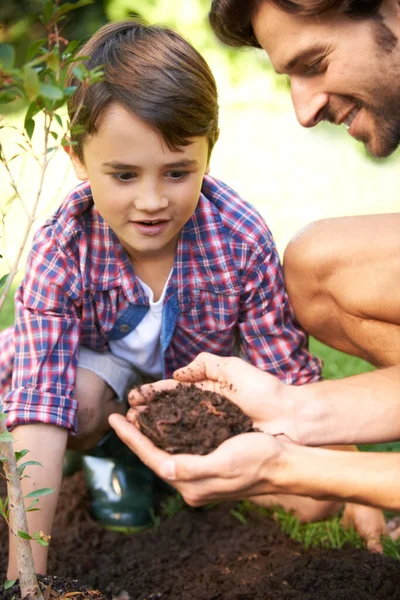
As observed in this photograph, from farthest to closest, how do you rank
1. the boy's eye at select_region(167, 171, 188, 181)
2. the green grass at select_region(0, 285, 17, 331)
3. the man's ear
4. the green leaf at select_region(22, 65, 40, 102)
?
the green grass at select_region(0, 285, 17, 331) → the man's ear → the boy's eye at select_region(167, 171, 188, 181) → the green leaf at select_region(22, 65, 40, 102)

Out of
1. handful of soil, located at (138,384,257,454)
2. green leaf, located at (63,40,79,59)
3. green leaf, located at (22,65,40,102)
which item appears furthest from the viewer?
handful of soil, located at (138,384,257,454)

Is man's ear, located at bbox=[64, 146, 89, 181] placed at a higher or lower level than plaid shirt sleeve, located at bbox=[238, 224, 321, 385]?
higher

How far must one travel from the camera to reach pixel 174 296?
2.49 metres

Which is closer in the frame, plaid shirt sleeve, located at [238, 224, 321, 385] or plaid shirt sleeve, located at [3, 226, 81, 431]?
plaid shirt sleeve, located at [3, 226, 81, 431]

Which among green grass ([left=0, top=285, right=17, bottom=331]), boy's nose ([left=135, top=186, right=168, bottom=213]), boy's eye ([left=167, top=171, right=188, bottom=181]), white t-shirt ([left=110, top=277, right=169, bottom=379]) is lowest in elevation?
green grass ([left=0, top=285, right=17, bottom=331])

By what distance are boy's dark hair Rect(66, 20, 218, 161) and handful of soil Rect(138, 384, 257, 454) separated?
713 millimetres

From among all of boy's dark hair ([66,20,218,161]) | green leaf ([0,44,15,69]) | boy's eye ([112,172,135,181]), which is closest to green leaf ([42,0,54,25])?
green leaf ([0,44,15,69])

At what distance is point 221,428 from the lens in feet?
6.13

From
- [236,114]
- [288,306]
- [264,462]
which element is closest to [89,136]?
[288,306]

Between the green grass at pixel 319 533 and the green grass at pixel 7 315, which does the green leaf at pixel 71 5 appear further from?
the green grass at pixel 7 315

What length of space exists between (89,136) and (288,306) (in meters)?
0.86

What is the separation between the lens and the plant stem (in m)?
1.60

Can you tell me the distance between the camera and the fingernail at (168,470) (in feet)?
5.86

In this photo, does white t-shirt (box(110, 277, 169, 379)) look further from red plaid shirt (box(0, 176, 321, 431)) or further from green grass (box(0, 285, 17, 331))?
green grass (box(0, 285, 17, 331))
